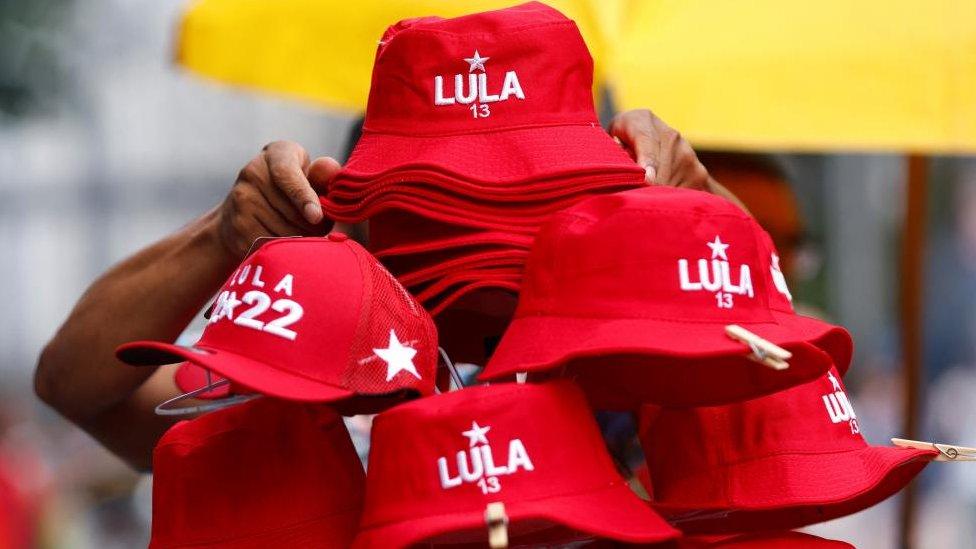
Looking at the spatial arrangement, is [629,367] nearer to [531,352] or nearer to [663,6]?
[531,352]

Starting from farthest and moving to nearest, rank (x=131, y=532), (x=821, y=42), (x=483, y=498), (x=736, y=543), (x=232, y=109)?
(x=232, y=109) → (x=131, y=532) → (x=821, y=42) → (x=736, y=543) → (x=483, y=498)

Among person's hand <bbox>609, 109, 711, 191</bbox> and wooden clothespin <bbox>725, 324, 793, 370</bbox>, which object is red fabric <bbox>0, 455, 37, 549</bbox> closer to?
person's hand <bbox>609, 109, 711, 191</bbox>

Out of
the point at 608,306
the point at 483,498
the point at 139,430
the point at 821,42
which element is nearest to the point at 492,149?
the point at 608,306

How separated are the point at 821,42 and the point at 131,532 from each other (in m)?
2.71

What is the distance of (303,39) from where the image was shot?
235 centimetres

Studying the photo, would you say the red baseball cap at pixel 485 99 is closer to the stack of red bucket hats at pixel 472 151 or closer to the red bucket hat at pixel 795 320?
the stack of red bucket hats at pixel 472 151

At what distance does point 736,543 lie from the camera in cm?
115

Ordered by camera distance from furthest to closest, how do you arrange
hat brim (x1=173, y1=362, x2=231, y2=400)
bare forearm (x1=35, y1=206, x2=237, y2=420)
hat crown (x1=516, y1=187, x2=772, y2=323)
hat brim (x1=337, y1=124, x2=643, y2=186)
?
hat brim (x1=173, y1=362, x2=231, y2=400), bare forearm (x1=35, y1=206, x2=237, y2=420), hat brim (x1=337, y1=124, x2=643, y2=186), hat crown (x1=516, y1=187, x2=772, y2=323)

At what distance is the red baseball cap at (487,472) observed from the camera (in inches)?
40.4

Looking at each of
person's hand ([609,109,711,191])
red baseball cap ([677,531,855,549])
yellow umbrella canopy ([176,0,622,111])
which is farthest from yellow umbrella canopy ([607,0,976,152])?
red baseball cap ([677,531,855,549])

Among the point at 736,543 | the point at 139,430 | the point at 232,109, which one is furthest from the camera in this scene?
the point at 232,109

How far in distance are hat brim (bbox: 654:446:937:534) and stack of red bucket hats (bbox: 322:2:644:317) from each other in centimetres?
27

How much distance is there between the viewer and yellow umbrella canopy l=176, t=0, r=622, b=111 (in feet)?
7.45

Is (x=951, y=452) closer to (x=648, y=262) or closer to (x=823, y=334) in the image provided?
(x=823, y=334)
